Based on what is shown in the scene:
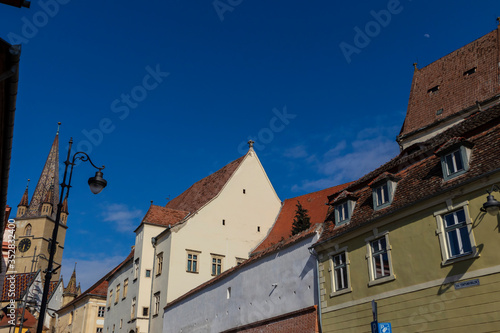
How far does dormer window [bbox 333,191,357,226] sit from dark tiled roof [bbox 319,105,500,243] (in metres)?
0.20

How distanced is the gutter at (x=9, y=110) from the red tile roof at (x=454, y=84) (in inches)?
1148

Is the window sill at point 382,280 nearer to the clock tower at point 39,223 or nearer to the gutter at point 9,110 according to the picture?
the gutter at point 9,110

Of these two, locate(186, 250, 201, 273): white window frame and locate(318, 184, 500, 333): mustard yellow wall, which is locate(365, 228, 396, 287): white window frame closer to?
locate(318, 184, 500, 333): mustard yellow wall

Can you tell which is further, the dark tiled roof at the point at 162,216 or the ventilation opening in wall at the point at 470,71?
the dark tiled roof at the point at 162,216

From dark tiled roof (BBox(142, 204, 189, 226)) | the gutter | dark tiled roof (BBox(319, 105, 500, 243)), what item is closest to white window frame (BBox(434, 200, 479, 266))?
dark tiled roof (BBox(319, 105, 500, 243))

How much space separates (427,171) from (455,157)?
125 cm

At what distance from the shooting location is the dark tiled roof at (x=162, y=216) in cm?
3731

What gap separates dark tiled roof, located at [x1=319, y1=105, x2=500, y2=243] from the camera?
14117 millimetres

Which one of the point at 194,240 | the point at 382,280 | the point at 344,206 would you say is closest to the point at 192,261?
the point at 194,240

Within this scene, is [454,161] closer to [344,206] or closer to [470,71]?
[344,206]

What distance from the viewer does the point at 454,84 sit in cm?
Answer: 3641

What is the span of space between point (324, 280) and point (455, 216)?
6.17 meters

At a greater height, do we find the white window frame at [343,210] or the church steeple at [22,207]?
the church steeple at [22,207]

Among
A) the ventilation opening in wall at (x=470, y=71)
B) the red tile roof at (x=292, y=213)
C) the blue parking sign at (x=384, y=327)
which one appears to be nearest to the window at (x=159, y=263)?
the red tile roof at (x=292, y=213)
